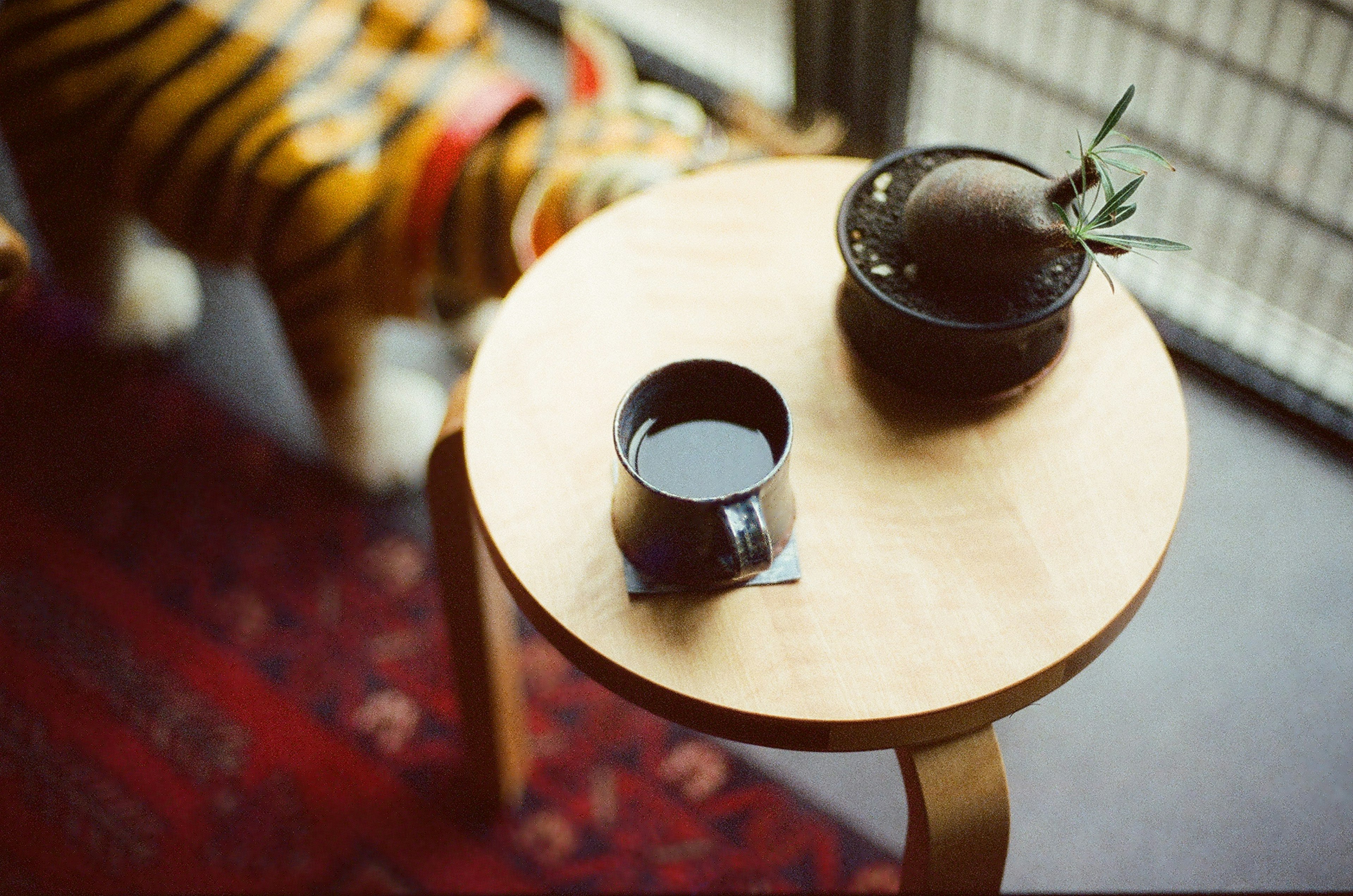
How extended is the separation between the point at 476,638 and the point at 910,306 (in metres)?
0.46

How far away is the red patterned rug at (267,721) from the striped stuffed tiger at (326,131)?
1.09ft

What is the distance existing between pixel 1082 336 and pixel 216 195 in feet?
2.43

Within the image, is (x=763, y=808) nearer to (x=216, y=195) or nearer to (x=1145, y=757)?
(x=1145, y=757)

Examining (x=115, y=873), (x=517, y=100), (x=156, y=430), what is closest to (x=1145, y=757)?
(x=517, y=100)

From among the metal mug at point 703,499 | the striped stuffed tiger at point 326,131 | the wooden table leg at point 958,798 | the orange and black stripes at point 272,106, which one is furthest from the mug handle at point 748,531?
the orange and black stripes at point 272,106

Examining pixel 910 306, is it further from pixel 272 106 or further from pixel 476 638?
pixel 272 106

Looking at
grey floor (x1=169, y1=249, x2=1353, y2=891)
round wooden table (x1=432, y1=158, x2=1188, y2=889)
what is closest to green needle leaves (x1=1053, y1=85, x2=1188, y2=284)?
round wooden table (x1=432, y1=158, x2=1188, y2=889)

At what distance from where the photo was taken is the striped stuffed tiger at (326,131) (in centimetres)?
98

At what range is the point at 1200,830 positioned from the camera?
1.09 meters

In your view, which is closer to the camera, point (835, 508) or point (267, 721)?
point (835, 508)

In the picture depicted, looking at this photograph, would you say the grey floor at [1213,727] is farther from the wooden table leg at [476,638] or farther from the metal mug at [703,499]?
the metal mug at [703,499]

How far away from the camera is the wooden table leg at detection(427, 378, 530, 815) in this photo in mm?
818

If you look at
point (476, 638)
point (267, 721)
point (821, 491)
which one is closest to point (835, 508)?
point (821, 491)

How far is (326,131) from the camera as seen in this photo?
99 centimetres
